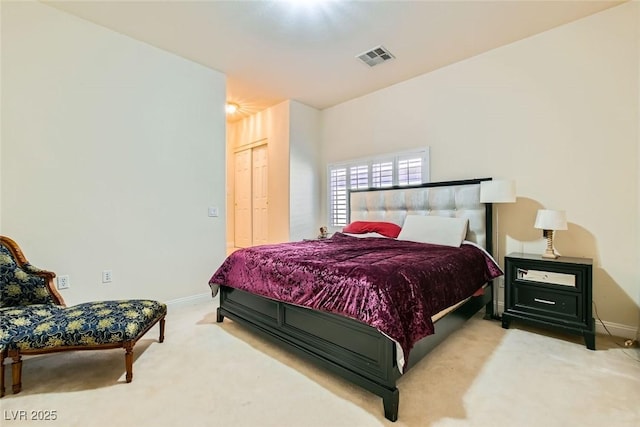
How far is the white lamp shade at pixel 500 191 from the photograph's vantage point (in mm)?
2834

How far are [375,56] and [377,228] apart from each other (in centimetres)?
205

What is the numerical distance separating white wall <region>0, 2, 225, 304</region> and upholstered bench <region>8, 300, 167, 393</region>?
92cm

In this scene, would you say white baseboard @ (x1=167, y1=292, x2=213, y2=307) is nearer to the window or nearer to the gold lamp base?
the window

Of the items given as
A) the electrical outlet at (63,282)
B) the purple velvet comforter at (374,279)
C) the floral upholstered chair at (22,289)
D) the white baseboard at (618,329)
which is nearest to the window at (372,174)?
the purple velvet comforter at (374,279)

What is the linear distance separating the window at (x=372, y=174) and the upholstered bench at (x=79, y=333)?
3310 millimetres

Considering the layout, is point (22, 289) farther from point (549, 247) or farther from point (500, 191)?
point (549, 247)

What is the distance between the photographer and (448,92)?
3.62m

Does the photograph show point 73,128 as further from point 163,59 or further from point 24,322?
point 24,322

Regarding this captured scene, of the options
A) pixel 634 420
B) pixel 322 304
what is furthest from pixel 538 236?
pixel 322 304

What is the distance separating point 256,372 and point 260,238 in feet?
12.5

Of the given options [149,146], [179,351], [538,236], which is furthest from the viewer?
[149,146]

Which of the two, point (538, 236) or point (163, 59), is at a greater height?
point (163, 59)

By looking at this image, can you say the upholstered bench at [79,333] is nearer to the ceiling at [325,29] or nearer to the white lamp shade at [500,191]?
the ceiling at [325,29]

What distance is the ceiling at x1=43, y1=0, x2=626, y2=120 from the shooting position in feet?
8.44
